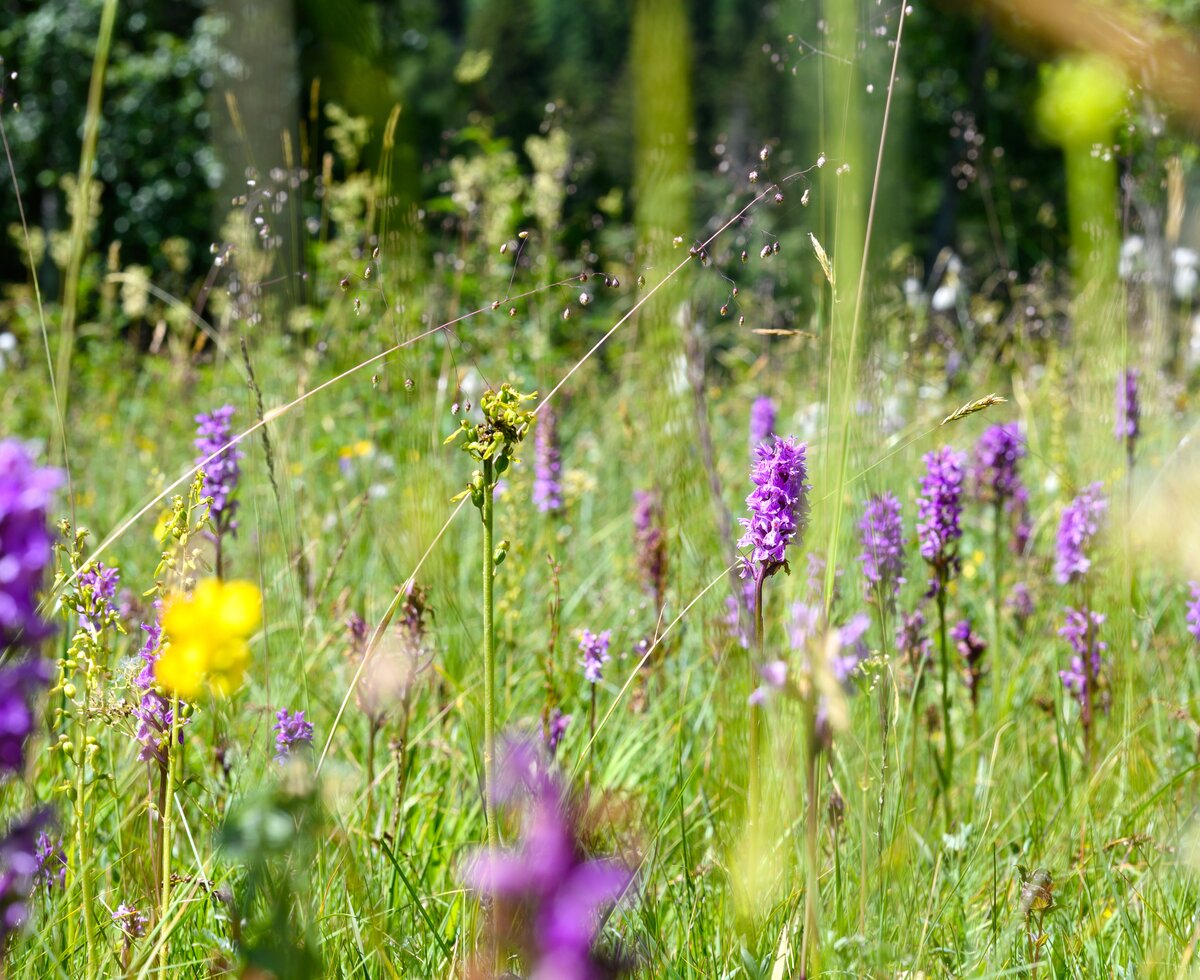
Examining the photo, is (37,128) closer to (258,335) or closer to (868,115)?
(258,335)

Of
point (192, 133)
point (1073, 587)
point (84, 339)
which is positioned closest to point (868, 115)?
point (1073, 587)

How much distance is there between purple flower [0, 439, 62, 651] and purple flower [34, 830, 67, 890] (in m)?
0.62

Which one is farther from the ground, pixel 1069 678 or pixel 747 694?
pixel 747 694

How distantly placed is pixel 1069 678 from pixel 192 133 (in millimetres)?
17124

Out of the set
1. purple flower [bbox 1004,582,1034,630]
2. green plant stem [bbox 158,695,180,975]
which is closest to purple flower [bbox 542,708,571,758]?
green plant stem [bbox 158,695,180,975]

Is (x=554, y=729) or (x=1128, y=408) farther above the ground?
(x=1128, y=408)

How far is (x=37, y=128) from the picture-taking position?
51.4 feet

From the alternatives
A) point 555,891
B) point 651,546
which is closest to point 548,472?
point 651,546

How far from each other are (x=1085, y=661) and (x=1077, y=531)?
257 millimetres

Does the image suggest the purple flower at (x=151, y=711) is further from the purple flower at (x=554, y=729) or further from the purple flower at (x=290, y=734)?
the purple flower at (x=554, y=729)

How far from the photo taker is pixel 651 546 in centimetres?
218

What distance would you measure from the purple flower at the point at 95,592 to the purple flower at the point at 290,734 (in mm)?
238

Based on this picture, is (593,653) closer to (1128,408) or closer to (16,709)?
(16,709)

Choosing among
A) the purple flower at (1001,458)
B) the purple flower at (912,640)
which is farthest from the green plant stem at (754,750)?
the purple flower at (1001,458)
